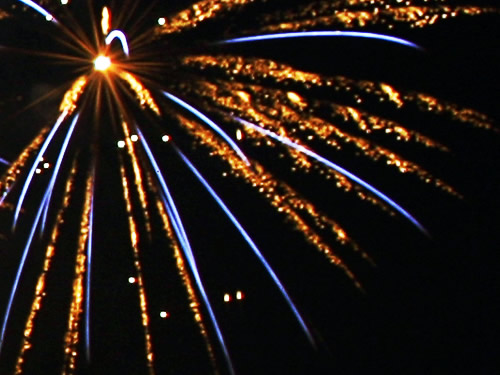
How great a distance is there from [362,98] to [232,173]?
732mm

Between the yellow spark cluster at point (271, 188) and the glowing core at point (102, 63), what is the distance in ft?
1.37

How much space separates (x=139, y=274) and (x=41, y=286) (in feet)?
1.61

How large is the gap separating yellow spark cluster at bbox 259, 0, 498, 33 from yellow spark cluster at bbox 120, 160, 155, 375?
3.62 ft

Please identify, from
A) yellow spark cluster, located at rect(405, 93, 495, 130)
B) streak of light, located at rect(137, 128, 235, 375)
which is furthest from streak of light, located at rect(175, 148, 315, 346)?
yellow spark cluster, located at rect(405, 93, 495, 130)

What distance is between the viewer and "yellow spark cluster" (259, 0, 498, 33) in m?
3.44

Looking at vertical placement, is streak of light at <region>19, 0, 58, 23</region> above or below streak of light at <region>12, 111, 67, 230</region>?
above

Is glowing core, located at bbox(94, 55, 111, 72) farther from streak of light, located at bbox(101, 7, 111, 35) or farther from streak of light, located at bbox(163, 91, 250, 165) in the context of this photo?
streak of light, located at bbox(163, 91, 250, 165)

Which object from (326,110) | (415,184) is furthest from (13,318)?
(415,184)

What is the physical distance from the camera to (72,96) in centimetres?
387

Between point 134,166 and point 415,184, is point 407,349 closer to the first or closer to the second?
point 415,184

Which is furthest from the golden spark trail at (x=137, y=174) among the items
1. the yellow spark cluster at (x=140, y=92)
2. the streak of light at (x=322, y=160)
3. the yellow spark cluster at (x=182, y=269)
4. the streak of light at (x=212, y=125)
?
the streak of light at (x=322, y=160)

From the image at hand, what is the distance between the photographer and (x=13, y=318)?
408 centimetres

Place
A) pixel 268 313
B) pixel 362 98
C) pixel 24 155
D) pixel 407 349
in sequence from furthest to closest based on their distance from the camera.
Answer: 1. pixel 407 349
2. pixel 268 313
3. pixel 24 155
4. pixel 362 98

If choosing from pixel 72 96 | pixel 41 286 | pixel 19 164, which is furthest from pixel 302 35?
pixel 41 286
